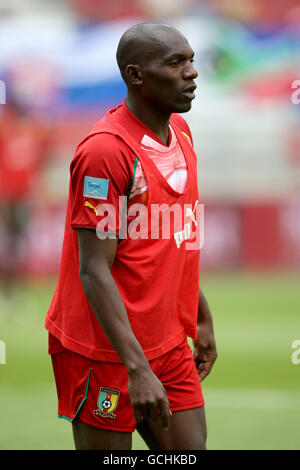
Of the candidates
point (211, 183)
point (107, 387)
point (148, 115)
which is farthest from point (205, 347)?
point (211, 183)

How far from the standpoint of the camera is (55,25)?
23.0 m

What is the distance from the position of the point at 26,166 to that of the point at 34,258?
4368 mm

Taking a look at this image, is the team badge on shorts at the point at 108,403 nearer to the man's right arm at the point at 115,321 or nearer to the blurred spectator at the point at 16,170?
the man's right arm at the point at 115,321

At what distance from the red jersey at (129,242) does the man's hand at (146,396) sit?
0.86 feet

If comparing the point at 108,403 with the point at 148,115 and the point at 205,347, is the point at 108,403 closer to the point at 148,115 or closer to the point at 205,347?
the point at 205,347

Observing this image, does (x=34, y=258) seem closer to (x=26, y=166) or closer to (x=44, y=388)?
(x=26, y=166)

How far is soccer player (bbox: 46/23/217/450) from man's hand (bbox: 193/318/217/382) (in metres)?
0.30

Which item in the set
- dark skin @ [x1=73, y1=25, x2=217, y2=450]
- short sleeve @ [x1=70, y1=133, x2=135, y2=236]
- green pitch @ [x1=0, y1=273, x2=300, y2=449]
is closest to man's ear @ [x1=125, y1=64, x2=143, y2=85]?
dark skin @ [x1=73, y1=25, x2=217, y2=450]

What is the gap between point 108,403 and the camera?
127 inches

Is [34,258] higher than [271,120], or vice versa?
[271,120]

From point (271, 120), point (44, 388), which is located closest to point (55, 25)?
point (271, 120)

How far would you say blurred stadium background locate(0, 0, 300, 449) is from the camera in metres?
6.90

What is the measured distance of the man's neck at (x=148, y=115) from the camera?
3.36m

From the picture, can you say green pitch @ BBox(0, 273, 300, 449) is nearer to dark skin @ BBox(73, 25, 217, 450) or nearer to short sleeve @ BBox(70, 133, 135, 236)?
dark skin @ BBox(73, 25, 217, 450)
